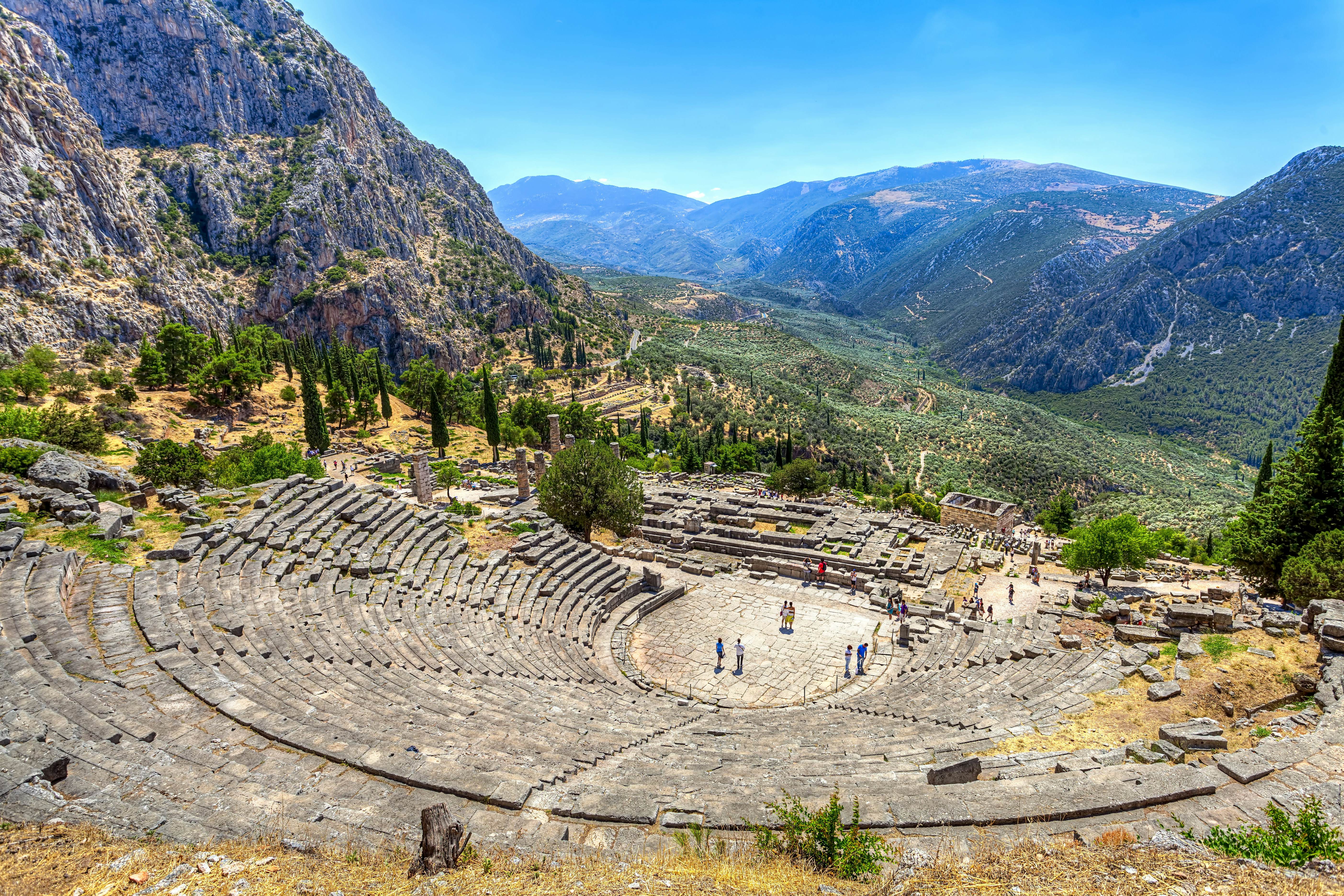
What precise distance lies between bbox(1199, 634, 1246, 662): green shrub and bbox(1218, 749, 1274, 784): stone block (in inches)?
289

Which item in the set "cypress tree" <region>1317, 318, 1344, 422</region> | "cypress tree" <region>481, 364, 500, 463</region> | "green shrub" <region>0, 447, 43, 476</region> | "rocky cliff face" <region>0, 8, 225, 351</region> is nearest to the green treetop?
"cypress tree" <region>1317, 318, 1344, 422</region>

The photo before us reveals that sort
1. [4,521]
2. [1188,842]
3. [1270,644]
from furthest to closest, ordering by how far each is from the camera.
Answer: [1270,644], [4,521], [1188,842]

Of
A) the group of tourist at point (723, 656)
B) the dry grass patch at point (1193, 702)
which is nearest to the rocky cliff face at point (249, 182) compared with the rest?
the group of tourist at point (723, 656)

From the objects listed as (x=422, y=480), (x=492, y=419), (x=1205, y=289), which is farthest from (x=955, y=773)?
(x=1205, y=289)

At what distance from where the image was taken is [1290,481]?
21422 mm

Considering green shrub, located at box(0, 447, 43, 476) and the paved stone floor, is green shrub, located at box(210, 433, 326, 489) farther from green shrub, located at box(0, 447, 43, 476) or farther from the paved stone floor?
the paved stone floor

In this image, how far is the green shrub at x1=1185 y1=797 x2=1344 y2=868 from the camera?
6.97 metres

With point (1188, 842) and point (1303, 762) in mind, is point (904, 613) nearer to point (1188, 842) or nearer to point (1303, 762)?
point (1303, 762)

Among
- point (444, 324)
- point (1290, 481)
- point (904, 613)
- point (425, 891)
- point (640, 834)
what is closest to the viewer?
point (425, 891)

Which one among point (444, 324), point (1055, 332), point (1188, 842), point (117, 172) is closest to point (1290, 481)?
point (1188, 842)

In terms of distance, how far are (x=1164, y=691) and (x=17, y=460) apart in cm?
3275

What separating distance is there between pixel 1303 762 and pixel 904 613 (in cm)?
1453

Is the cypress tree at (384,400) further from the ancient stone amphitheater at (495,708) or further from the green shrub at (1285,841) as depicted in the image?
the green shrub at (1285,841)

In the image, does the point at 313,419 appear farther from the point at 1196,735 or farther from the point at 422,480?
the point at 1196,735
